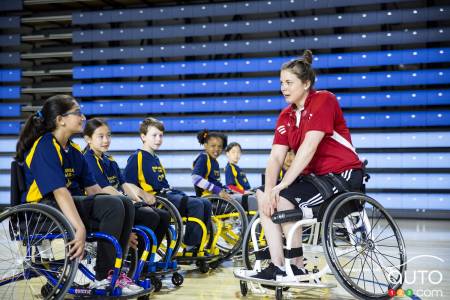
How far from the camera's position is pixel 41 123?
2270mm

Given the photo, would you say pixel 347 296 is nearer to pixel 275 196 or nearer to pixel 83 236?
pixel 275 196

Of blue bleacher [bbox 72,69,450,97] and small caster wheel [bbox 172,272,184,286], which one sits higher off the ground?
blue bleacher [bbox 72,69,450,97]

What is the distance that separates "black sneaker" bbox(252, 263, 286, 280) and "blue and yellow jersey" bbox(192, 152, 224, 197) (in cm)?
171

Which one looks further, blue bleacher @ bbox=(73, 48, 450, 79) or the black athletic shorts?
blue bleacher @ bbox=(73, 48, 450, 79)

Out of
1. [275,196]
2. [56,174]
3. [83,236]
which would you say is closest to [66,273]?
[83,236]

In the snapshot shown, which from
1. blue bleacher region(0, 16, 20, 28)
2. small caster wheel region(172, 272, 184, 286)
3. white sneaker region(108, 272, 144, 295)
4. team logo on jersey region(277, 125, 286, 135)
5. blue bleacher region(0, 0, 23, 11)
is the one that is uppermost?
blue bleacher region(0, 0, 23, 11)

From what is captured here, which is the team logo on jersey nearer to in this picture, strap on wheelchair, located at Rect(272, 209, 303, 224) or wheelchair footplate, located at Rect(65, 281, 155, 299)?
strap on wheelchair, located at Rect(272, 209, 303, 224)

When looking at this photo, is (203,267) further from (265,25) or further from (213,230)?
(265,25)

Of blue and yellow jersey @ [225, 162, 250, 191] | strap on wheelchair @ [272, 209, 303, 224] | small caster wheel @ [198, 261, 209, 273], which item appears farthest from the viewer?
blue and yellow jersey @ [225, 162, 250, 191]

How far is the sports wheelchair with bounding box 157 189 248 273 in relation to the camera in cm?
302

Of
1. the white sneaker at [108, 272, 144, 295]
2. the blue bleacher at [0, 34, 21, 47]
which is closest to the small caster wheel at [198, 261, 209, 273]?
the white sneaker at [108, 272, 144, 295]

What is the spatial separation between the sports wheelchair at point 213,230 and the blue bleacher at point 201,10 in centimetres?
392

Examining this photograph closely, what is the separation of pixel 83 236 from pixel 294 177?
2.75ft

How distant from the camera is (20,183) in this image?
7.30 ft
